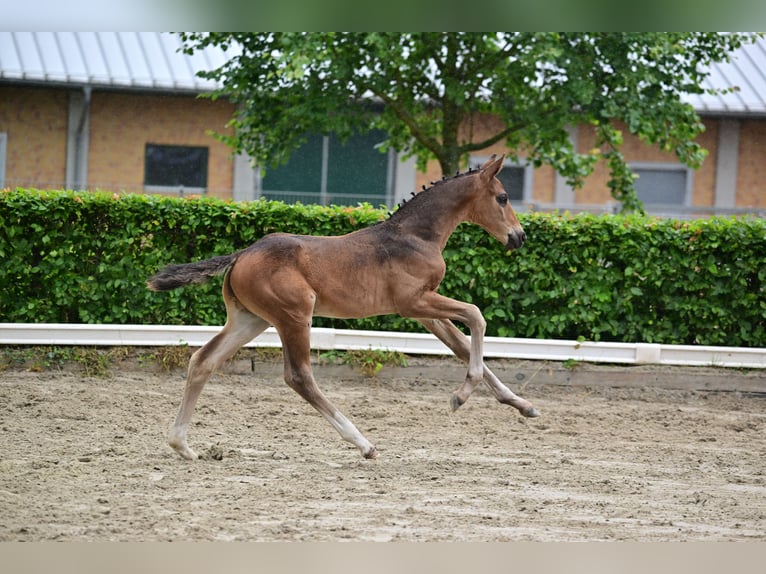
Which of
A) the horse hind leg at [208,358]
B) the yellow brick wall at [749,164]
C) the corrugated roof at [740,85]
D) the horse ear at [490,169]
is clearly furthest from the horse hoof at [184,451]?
the yellow brick wall at [749,164]

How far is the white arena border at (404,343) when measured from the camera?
30.1 feet

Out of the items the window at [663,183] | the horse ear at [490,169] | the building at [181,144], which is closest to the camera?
the horse ear at [490,169]

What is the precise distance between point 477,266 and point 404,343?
113 centimetres

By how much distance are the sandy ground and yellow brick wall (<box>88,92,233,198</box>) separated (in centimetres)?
1081

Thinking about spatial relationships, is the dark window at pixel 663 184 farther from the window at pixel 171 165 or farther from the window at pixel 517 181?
the window at pixel 171 165

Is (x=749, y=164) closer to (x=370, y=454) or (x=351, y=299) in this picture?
(x=351, y=299)

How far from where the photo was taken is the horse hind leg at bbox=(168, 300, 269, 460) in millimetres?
6156

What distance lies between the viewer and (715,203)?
793 inches

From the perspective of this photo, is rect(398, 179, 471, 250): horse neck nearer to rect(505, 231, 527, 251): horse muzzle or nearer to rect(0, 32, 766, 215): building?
rect(505, 231, 527, 251): horse muzzle

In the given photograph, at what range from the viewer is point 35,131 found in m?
18.9

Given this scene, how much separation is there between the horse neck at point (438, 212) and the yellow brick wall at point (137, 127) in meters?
13.1

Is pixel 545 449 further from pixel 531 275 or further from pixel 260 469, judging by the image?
pixel 531 275

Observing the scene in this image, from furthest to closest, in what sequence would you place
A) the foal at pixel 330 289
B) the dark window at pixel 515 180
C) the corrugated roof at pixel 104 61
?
the dark window at pixel 515 180, the corrugated roof at pixel 104 61, the foal at pixel 330 289

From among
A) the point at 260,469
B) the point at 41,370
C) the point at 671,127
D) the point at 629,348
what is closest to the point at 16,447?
the point at 260,469
